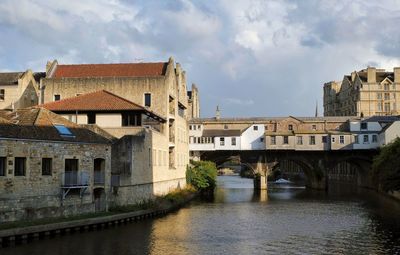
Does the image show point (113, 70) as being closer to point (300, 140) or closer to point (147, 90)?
point (147, 90)

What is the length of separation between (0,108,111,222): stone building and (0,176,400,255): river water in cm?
365

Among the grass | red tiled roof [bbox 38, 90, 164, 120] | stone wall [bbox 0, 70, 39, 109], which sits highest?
stone wall [bbox 0, 70, 39, 109]

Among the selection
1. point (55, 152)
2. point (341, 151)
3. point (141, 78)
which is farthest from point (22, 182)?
point (341, 151)

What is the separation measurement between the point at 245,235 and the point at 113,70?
41712mm

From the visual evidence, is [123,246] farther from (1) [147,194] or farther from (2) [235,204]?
(2) [235,204]

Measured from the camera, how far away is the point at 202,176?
7856 centimetres

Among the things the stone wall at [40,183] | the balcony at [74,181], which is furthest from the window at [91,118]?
the balcony at [74,181]

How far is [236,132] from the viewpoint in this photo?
94062 mm

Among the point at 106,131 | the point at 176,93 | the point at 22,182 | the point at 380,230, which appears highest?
the point at 176,93

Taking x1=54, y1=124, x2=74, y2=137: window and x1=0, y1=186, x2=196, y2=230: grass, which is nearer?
x1=0, y1=186, x2=196, y2=230: grass

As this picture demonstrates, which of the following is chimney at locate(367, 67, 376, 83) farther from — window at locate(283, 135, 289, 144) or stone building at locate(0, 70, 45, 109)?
stone building at locate(0, 70, 45, 109)

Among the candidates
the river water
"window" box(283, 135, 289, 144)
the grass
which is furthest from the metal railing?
"window" box(283, 135, 289, 144)

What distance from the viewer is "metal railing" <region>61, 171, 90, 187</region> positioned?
3897 cm

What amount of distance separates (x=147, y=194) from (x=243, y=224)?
1168 cm
